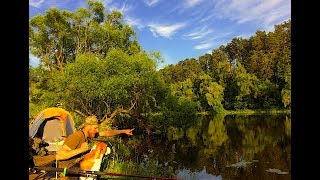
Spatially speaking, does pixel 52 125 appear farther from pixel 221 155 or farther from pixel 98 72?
pixel 221 155

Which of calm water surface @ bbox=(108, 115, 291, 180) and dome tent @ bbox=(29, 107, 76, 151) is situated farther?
calm water surface @ bbox=(108, 115, 291, 180)

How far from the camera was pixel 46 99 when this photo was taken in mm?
22547

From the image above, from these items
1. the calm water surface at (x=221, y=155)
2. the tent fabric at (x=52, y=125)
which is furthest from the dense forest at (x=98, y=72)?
the tent fabric at (x=52, y=125)

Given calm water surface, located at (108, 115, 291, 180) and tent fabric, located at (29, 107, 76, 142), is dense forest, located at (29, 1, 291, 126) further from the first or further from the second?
tent fabric, located at (29, 107, 76, 142)

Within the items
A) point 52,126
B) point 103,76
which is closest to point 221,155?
point 103,76

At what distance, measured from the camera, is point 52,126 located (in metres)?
12.8

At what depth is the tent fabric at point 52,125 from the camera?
12.4 meters

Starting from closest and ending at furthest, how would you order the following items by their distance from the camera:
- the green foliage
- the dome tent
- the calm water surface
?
the dome tent → the calm water surface → the green foliage

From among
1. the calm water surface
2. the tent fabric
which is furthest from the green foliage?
the tent fabric

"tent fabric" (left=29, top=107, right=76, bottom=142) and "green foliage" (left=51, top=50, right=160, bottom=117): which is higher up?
"green foliage" (left=51, top=50, right=160, bottom=117)

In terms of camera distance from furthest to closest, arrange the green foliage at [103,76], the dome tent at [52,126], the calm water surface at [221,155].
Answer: the green foliage at [103,76]
the calm water surface at [221,155]
the dome tent at [52,126]

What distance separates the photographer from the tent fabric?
12.4m

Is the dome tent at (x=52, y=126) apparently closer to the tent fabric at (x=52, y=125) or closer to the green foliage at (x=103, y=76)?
the tent fabric at (x=52, y=125)
